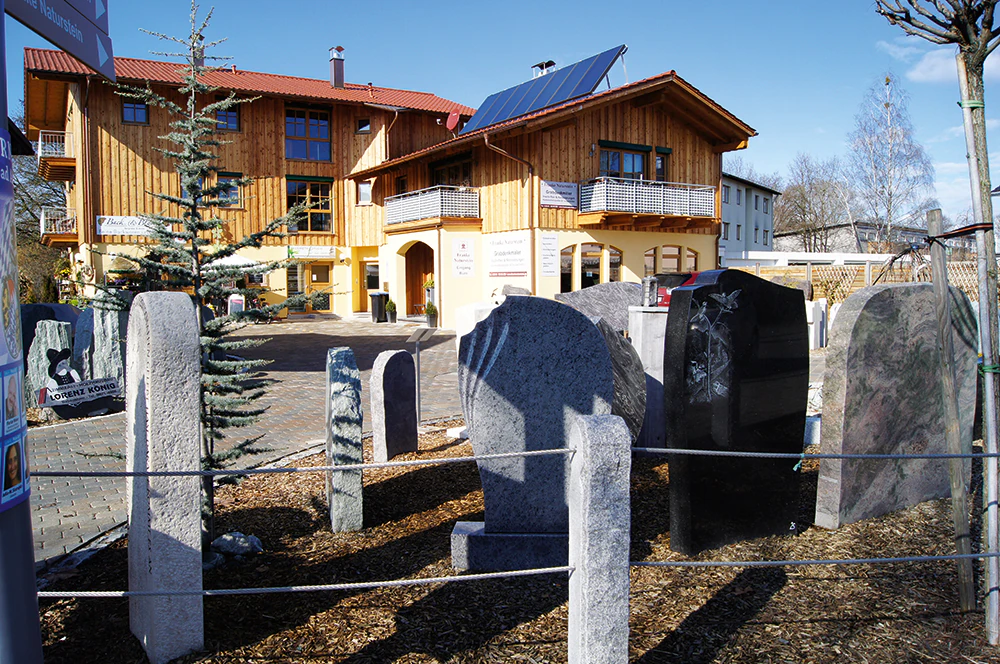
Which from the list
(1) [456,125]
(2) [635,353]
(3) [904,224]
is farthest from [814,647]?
(3) [904,224]

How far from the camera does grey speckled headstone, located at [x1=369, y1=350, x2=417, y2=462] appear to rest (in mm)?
6793

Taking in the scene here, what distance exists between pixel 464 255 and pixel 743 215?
97.1 feet

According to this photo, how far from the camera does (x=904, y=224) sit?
115 feet

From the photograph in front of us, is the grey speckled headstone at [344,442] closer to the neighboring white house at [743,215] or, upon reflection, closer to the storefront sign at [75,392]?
the storefront sign at [75,392]

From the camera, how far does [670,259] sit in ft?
87.3

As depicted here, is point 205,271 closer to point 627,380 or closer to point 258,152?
point 627,380

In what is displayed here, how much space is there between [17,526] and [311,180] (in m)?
29.2

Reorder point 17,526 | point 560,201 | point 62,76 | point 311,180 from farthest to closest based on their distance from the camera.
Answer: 1. point 311,180
2. point 62,76
3. point 560,201
4. point 17,526

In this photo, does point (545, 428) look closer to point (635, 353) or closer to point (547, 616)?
point (547, 616)

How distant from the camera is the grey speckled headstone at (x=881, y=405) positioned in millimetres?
4523

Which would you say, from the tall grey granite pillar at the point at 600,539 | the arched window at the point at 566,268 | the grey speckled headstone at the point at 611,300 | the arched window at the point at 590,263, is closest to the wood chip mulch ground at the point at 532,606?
the tall grey granite pillar at the point at 600,539

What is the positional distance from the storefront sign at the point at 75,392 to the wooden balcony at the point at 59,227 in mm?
21753

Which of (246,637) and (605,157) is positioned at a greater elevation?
(605,157)

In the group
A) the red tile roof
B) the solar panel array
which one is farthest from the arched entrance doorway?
the red tile roof
